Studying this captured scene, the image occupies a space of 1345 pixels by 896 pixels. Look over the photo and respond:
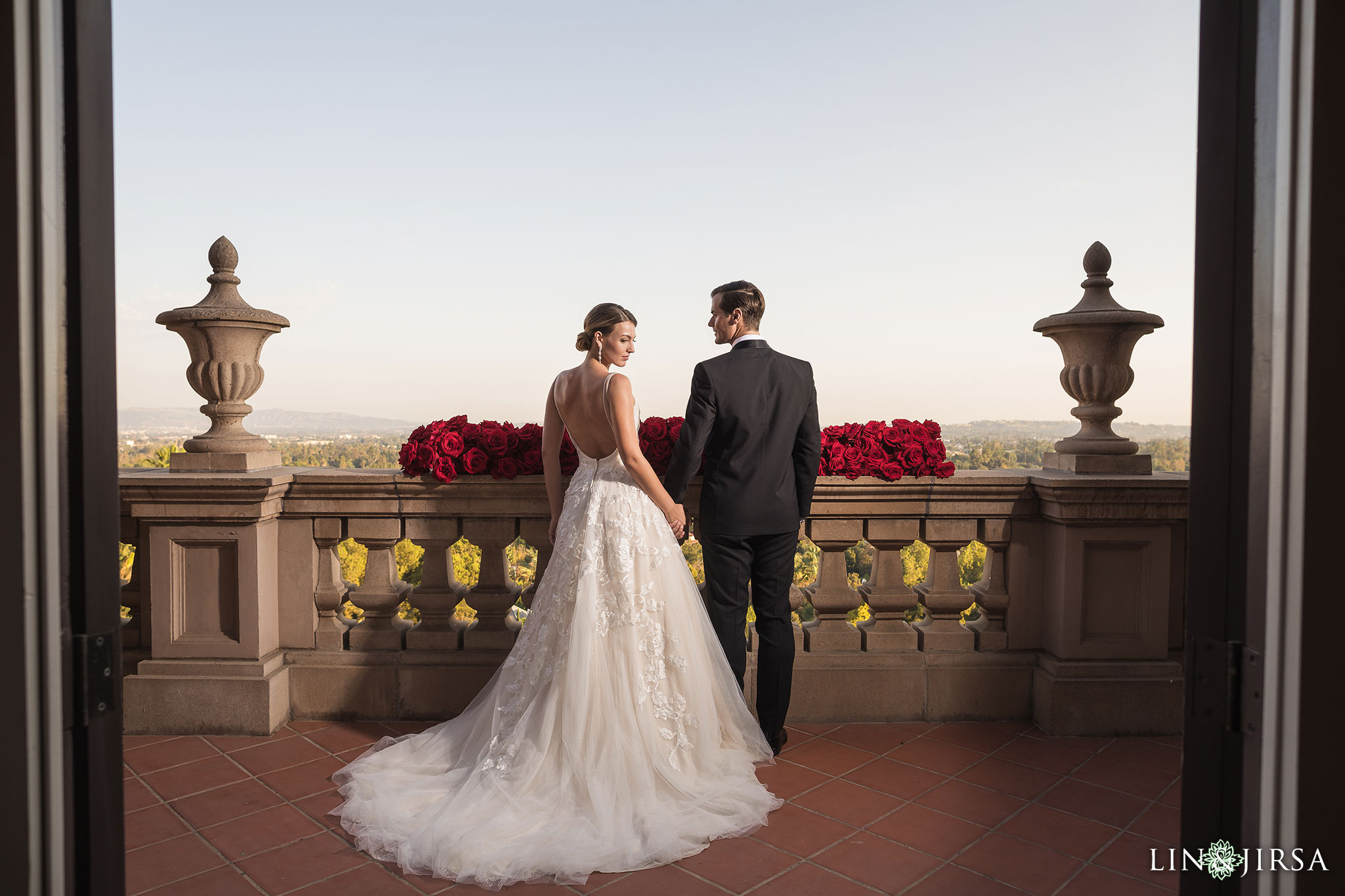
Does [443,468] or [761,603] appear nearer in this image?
[761,603]

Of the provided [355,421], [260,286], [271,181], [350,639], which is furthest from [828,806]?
[260,286]

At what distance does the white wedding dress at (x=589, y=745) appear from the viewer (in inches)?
114

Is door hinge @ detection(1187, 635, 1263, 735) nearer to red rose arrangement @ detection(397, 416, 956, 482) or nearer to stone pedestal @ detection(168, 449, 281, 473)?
red rose arrangement @ detection(397, 416, 956, 482)

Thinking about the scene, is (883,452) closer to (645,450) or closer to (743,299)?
(743,299)

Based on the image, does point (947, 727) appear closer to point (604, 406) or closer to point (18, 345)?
point (604, 406)

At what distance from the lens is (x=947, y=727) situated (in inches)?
167

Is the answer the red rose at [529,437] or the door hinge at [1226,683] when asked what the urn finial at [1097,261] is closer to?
the red rose at [529,437]

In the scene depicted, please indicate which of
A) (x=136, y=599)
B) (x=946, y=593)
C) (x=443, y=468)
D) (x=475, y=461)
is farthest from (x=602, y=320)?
(x=136, y=599)

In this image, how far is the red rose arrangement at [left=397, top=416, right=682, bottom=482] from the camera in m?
4.13

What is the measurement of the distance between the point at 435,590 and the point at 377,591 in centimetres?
31

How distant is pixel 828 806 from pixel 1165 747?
1.99m

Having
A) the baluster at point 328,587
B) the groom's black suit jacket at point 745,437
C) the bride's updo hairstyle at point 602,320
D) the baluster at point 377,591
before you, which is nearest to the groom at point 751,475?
the groom's black suit jacket at point 745,437

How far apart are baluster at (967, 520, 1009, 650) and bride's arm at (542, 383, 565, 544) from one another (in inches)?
92.5

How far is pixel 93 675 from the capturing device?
1.27 metres
